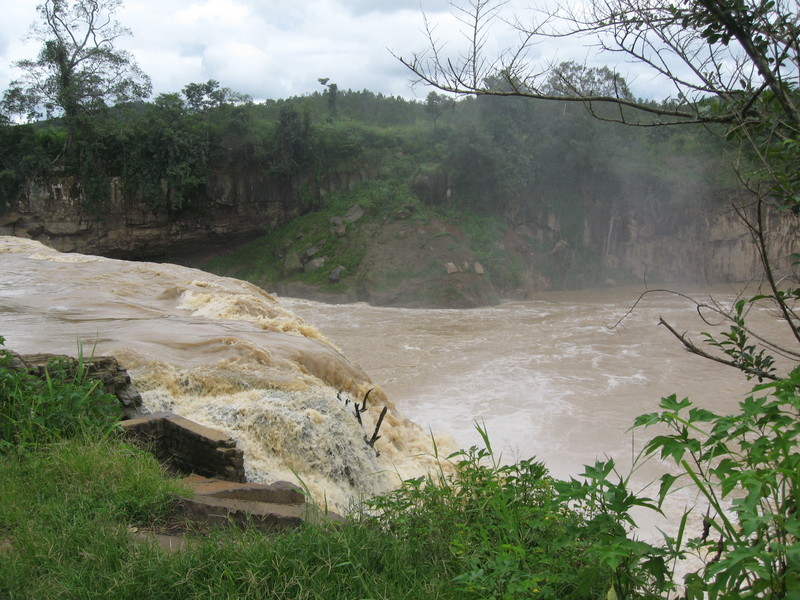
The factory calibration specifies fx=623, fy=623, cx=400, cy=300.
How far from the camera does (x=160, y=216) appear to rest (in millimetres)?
23609

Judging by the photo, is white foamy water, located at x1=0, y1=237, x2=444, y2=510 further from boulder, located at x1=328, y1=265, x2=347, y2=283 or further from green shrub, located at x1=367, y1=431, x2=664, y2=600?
boulder, located at x1=328, y1=265, x2=347, y2=283

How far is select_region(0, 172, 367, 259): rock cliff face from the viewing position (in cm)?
2159

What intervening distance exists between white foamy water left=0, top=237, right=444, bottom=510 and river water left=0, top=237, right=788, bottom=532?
0.07 feet

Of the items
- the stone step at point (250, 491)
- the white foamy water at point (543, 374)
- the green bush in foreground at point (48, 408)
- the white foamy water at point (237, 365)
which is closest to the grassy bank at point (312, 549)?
the stone step at point (250, 491)

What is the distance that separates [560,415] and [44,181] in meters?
20.0

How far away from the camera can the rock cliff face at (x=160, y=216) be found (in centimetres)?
2159

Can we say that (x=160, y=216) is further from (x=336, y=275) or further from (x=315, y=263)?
(x=336, y=275)

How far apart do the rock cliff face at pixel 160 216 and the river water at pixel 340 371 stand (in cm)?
803

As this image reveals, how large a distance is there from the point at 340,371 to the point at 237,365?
143cm

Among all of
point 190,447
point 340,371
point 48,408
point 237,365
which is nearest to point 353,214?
point 340,371

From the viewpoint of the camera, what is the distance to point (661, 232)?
27.4 m

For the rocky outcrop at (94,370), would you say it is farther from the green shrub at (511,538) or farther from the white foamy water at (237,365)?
the green shrub at (511,538)

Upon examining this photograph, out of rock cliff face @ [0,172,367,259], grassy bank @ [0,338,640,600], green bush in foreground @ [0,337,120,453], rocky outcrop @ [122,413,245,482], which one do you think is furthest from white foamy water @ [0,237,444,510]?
rock cliff face @ [0,172,367,259]

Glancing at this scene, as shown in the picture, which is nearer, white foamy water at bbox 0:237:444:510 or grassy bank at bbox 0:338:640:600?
grassy bank at bbox 0:338:640:600
